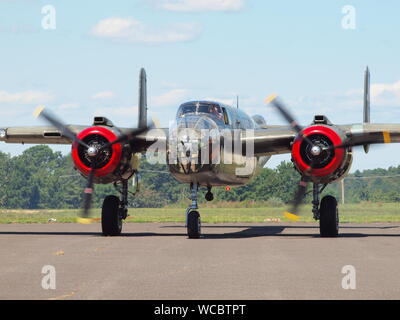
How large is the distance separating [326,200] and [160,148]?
20.0ft

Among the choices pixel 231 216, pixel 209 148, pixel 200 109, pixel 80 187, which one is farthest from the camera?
pixel 80 187

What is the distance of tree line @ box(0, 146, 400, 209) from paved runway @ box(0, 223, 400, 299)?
9024cm

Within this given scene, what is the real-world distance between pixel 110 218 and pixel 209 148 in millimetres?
5149

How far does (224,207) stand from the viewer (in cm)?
7212

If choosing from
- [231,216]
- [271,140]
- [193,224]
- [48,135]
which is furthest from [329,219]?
[231,216]

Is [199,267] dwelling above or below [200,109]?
below

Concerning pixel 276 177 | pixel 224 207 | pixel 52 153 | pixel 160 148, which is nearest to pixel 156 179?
pixel 52 153

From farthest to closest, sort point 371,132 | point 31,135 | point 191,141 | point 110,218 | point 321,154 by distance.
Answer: point 31,135 → point 110,218 → point 371,132 → point 321,154 → point 191,141

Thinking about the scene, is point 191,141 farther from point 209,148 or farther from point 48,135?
point 48,135

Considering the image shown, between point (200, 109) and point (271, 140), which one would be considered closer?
point (200, 109)

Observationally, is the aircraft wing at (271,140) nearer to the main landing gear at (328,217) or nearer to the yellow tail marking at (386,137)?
the main landing gear at (328,217)

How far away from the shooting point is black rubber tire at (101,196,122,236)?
2870 centimetres

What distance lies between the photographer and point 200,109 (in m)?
27.2
